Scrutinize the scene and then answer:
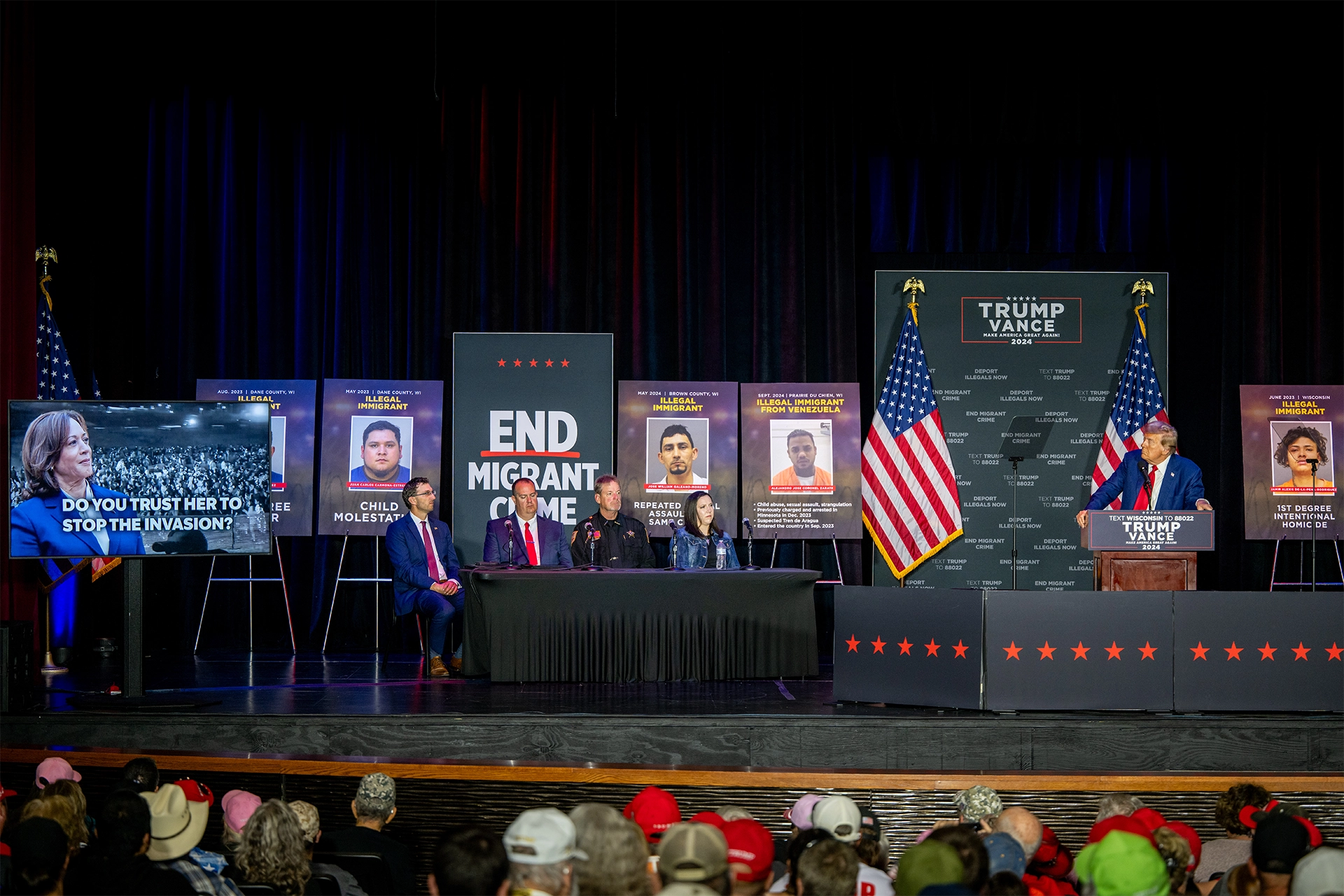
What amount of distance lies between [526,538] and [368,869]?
414 cm

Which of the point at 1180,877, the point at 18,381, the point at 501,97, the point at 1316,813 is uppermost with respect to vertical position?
the point at 501,97

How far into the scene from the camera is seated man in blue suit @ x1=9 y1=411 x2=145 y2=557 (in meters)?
5.34

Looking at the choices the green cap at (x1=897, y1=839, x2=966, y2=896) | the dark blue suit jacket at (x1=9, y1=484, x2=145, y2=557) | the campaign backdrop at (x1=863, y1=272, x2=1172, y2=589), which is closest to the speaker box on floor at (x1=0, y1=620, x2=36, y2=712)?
the dark blue suit jacket at (x1=9, y1=484, x2=145, y2=557)

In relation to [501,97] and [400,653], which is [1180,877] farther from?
[501,97]

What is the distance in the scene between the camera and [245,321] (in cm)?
910

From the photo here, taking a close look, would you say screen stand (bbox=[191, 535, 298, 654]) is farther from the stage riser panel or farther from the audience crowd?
the audience crowd

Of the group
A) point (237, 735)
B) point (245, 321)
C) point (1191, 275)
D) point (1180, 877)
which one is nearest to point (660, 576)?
point (237, 735)

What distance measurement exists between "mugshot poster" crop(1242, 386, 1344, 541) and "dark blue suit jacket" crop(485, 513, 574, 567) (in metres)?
5.32

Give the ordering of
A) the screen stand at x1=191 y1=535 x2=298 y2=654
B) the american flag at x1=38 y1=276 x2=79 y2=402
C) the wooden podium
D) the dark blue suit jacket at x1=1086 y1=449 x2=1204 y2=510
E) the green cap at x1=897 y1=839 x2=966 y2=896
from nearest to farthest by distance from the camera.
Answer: the green cap at x1=897 y1=839 x2=966 y2=896
the wooden podium
the dark blue suit jacket at x1=1086 y1=449 x2=1204 y2=510
the american flag at x1=38 y1=276 x2=79 y2=402
the screen stand at x1=191 y1=535 x2=298 y2=654

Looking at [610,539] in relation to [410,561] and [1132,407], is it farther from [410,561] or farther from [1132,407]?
[1132,407]

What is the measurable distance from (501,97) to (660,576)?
185 inches

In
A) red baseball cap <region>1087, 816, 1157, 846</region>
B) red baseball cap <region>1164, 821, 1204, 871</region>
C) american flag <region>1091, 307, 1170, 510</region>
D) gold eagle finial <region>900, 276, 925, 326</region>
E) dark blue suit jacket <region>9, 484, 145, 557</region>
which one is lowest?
red baseball cap <region>1164, 821, 1204, 871</region>

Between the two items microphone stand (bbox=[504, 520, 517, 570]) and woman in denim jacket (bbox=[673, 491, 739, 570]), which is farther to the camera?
microphone stand (bbox=[504, 520, 517, 570])

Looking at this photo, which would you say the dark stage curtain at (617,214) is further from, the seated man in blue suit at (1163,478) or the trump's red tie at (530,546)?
the seated man in blue suit at (1163,478)
